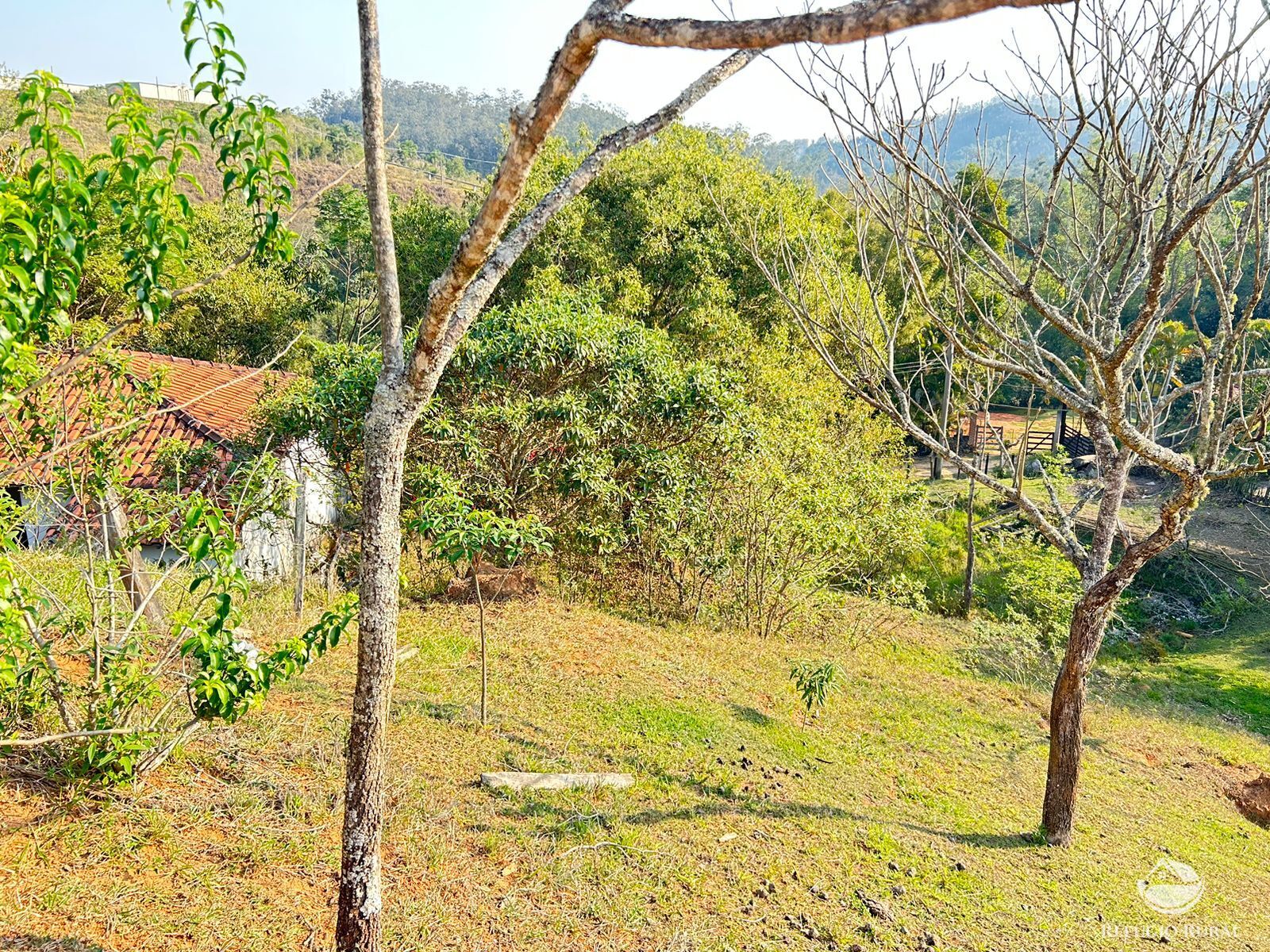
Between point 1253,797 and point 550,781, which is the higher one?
point 550,781

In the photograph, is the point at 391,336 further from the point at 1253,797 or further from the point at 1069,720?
the point at 1253,797

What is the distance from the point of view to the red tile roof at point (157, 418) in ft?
10.4

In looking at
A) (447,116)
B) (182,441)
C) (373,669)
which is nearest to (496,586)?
(182,441)

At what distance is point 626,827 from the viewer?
406cm

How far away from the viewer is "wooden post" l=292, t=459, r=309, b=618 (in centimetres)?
655

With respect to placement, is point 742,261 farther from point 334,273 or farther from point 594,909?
point 334,273

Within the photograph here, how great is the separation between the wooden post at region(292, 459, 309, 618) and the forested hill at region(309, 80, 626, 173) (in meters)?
66.3

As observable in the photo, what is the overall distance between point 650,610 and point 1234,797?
5501mm

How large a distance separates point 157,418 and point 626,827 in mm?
5472

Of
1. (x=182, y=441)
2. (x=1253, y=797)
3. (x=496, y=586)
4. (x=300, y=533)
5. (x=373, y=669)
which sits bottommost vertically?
(x=1253, y=797)

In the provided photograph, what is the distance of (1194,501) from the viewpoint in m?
3.78

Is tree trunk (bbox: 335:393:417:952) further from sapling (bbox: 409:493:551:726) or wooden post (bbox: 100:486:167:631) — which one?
sapling (bbox: 409:493:551:726)

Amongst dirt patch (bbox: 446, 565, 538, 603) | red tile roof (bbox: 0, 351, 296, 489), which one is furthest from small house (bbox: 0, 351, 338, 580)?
dirt patch (bbox: 446, 565, 538, 603)

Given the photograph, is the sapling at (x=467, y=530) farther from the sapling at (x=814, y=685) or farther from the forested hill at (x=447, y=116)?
the forested hill at (x=447, y=116)
